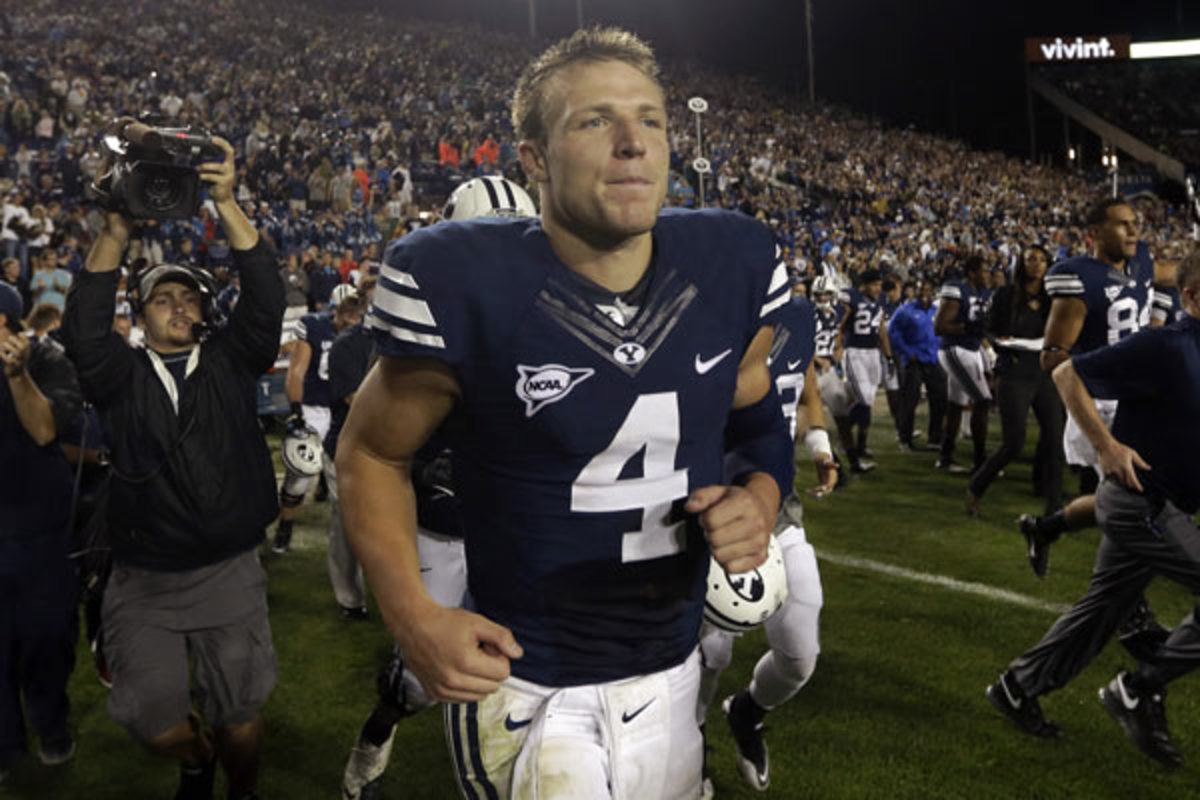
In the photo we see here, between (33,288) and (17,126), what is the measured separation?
6208mm

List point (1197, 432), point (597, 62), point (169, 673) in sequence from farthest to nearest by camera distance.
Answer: point (1197, 432), point (169, 673), point (597, 62)

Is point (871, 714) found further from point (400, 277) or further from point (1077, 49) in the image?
point (1077, 49)

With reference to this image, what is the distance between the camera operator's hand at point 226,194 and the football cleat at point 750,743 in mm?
2390

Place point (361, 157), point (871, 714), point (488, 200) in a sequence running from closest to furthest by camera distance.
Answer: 1. point (488, 200)
2. point (871, 714)
3. point (361, 157)

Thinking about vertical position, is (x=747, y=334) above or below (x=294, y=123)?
below

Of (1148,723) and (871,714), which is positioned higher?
(1148,723)

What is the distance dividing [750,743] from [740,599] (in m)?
1.50

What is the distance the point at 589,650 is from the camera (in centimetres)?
186

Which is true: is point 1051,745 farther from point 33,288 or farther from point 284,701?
point 33,288

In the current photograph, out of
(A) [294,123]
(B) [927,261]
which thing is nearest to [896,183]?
(B) [927,261]

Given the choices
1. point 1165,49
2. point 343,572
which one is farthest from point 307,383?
point 1165,49

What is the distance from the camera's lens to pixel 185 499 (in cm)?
321

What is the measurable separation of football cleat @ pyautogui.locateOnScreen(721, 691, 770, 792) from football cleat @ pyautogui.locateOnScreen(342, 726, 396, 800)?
1.25m

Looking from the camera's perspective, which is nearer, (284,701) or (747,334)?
(747,334)
